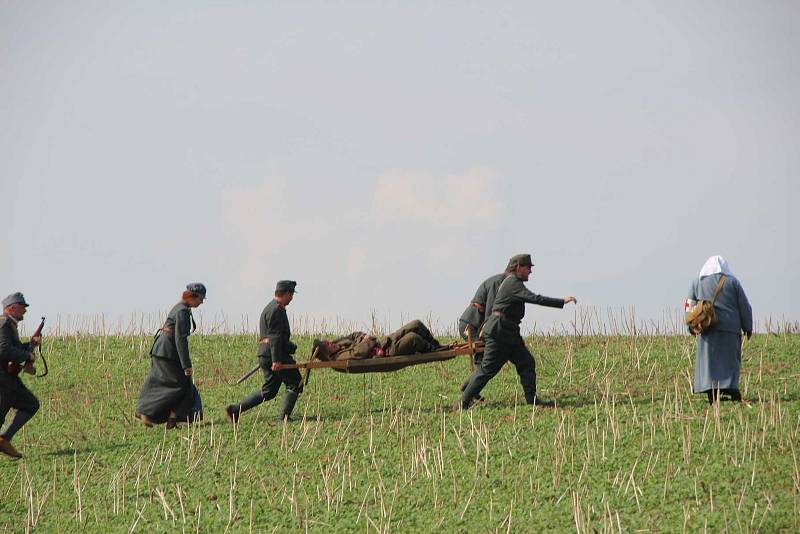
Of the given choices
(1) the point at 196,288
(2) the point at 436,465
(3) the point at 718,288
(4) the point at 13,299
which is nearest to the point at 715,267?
(3) the point at 718,288

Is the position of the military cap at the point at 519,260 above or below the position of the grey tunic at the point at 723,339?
above

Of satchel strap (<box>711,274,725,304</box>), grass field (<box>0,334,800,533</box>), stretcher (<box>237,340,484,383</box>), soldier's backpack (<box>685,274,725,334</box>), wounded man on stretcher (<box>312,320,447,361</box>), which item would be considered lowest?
grass field (<box>0,334,800,533</box>)

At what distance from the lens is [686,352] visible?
60.8 ft

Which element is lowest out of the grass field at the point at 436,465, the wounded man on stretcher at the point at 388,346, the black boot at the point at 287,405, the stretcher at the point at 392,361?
the grass field at the point at 436,465

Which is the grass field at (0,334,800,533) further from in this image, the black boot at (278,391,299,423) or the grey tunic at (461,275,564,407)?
the grey tunic at (461,275,564,407)

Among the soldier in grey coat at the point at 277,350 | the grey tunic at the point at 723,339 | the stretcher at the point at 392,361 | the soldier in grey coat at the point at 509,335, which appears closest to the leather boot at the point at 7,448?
the soldier in grey coat at the point at 277,350

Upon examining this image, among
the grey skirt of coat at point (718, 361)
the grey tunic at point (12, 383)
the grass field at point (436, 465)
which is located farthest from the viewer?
the grey tunic at point (12, 383)

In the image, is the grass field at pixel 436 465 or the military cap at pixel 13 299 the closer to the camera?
the grass field at pixel 436 465

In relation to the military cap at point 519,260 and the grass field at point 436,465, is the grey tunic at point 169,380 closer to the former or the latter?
the grass field at point 436,465

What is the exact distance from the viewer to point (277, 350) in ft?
46.4

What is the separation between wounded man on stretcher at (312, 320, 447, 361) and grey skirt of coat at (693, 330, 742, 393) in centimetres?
318

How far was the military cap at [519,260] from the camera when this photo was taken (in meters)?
14.1

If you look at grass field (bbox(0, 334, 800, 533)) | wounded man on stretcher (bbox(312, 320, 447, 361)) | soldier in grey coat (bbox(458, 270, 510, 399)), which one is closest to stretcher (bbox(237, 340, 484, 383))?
wounded man on stretcher (bbox(312, 320, 447, 361))

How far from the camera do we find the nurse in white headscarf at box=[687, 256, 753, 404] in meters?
13.3
